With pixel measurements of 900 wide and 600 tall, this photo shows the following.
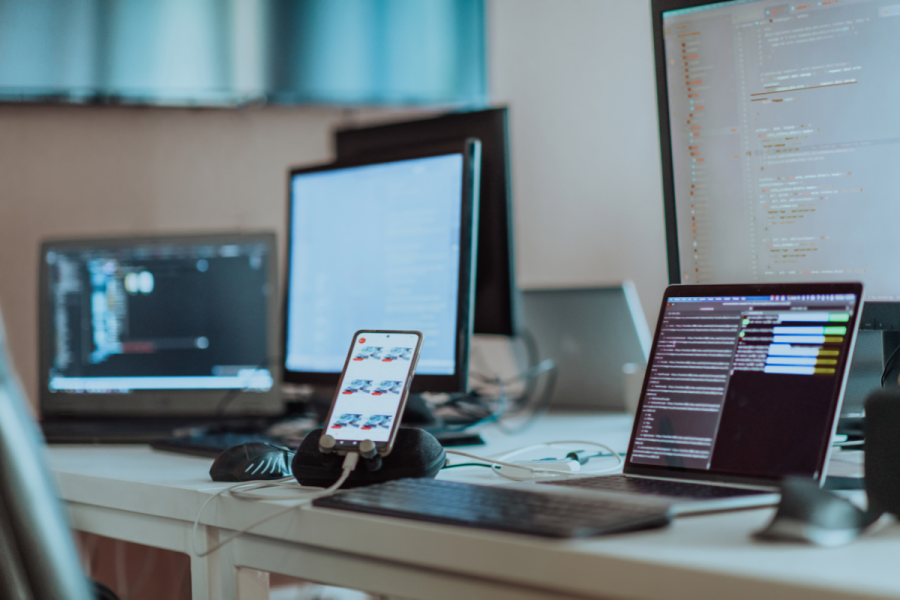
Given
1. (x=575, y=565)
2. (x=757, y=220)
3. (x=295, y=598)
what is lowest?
(x=295, y=598)

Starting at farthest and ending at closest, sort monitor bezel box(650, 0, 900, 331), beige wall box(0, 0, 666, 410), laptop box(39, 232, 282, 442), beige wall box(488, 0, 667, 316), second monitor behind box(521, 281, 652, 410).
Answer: beige wall box(488, 0, 667, 316)
beige wall box(0, 0, 666, 410)
second monitor behind box(521, 281, 652, 410)
laptop box(39, 232, 282, 442)
monitor bezel box(650, 0, 900, 331)

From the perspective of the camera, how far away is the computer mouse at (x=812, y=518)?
1.81 ft

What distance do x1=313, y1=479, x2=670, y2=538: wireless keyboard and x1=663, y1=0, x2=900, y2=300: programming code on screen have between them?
408mm

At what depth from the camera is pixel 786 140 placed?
0.90 m

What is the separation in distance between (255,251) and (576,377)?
71 cm

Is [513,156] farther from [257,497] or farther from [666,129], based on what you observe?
[257,497]

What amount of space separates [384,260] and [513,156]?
141 cm

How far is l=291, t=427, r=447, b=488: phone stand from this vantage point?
783mm

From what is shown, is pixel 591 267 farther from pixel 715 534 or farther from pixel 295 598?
pixel 715 534

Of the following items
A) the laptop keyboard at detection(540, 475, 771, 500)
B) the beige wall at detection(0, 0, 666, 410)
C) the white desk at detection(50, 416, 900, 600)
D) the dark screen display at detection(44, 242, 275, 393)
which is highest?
the beige wall at detection(0, 0, 666, 410)

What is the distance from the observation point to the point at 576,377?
167 centimetres

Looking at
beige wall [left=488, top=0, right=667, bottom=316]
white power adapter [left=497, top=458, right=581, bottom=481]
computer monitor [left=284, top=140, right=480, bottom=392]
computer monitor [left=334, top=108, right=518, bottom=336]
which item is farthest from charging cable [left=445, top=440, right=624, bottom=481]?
beige wall [left=488, top=0, right=667, bottom=316]

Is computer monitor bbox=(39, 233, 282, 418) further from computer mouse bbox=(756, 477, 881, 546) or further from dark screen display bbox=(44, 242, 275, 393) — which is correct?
computer mouse bbox=(756, 477, 881, 546)

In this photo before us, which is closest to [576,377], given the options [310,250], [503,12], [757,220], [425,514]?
[310,250]
